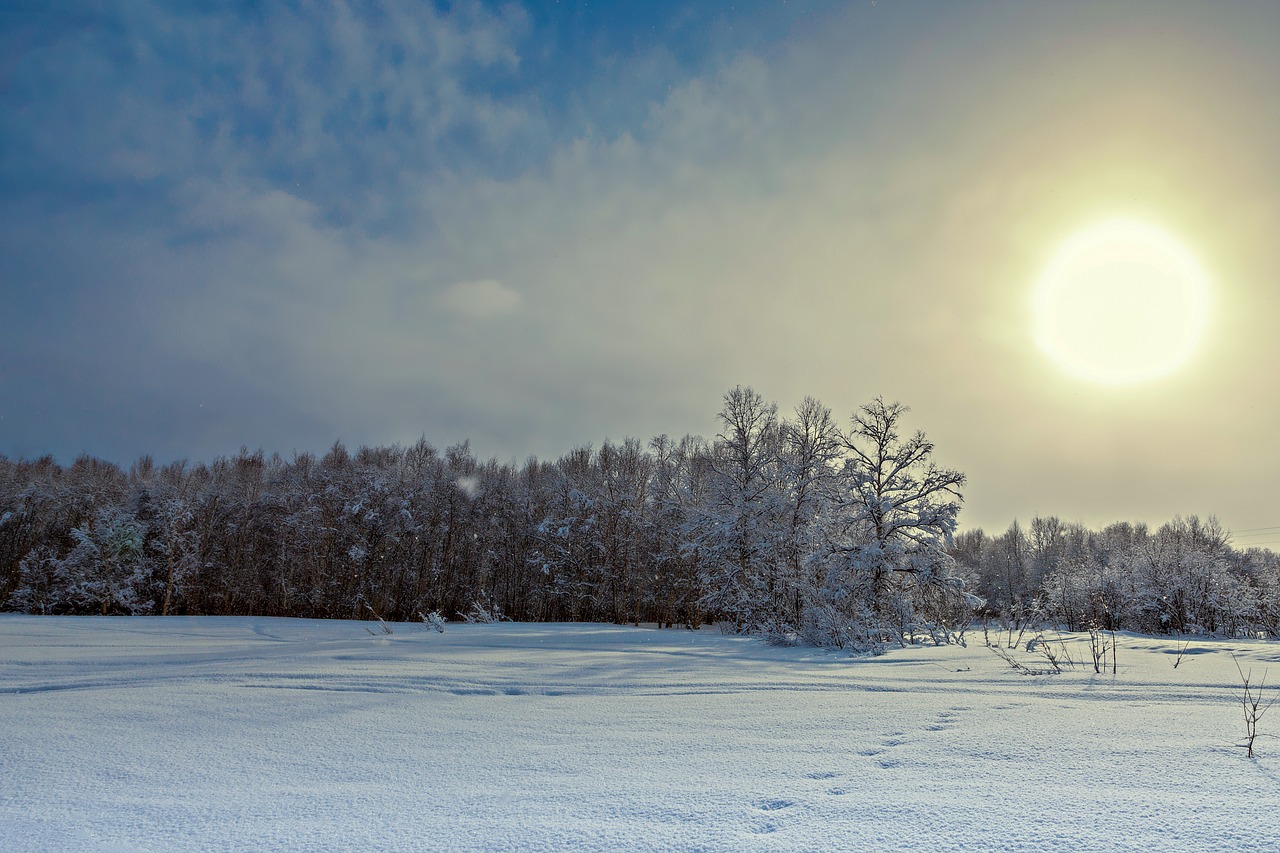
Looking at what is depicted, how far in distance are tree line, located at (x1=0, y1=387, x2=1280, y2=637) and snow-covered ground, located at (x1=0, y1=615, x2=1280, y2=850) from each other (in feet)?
48.7

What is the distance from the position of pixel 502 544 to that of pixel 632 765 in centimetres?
3904

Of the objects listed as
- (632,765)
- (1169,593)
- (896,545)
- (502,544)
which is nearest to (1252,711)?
(632,765)

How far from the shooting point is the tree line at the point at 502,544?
898 inches

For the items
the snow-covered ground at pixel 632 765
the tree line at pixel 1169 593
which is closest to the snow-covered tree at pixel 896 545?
the tree line at pixel 1169 593

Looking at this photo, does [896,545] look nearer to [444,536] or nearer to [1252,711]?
[1252,711]

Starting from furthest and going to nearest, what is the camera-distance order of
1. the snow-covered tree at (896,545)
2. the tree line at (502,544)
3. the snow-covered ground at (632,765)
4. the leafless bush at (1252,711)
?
the tree line at (502,544) < the snow-covered tree at (896,545) < the leafless bush at (1252,711) < the snow-covered ground at (632,765)

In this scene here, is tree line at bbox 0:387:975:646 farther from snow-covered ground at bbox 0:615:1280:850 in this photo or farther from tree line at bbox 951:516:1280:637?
snow-covered ground at bbox 0:615:1280:850

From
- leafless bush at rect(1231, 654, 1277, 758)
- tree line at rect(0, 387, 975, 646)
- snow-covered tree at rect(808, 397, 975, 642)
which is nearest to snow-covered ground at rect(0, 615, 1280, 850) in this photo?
leafless bush at rect(1231, 654, 1277, 758)

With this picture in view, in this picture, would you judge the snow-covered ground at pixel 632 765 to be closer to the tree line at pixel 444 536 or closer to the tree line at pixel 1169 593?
the tree line at pixel 1169 593

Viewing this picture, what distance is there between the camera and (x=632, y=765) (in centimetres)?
276

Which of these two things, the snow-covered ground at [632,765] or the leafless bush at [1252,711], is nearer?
the snow-covered ground at [632,765]

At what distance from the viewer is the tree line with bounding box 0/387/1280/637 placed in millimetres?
22797

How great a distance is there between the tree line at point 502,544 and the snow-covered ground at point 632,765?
14835 millimetres

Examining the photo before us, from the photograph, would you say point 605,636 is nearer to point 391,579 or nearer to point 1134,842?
point 1134,842
